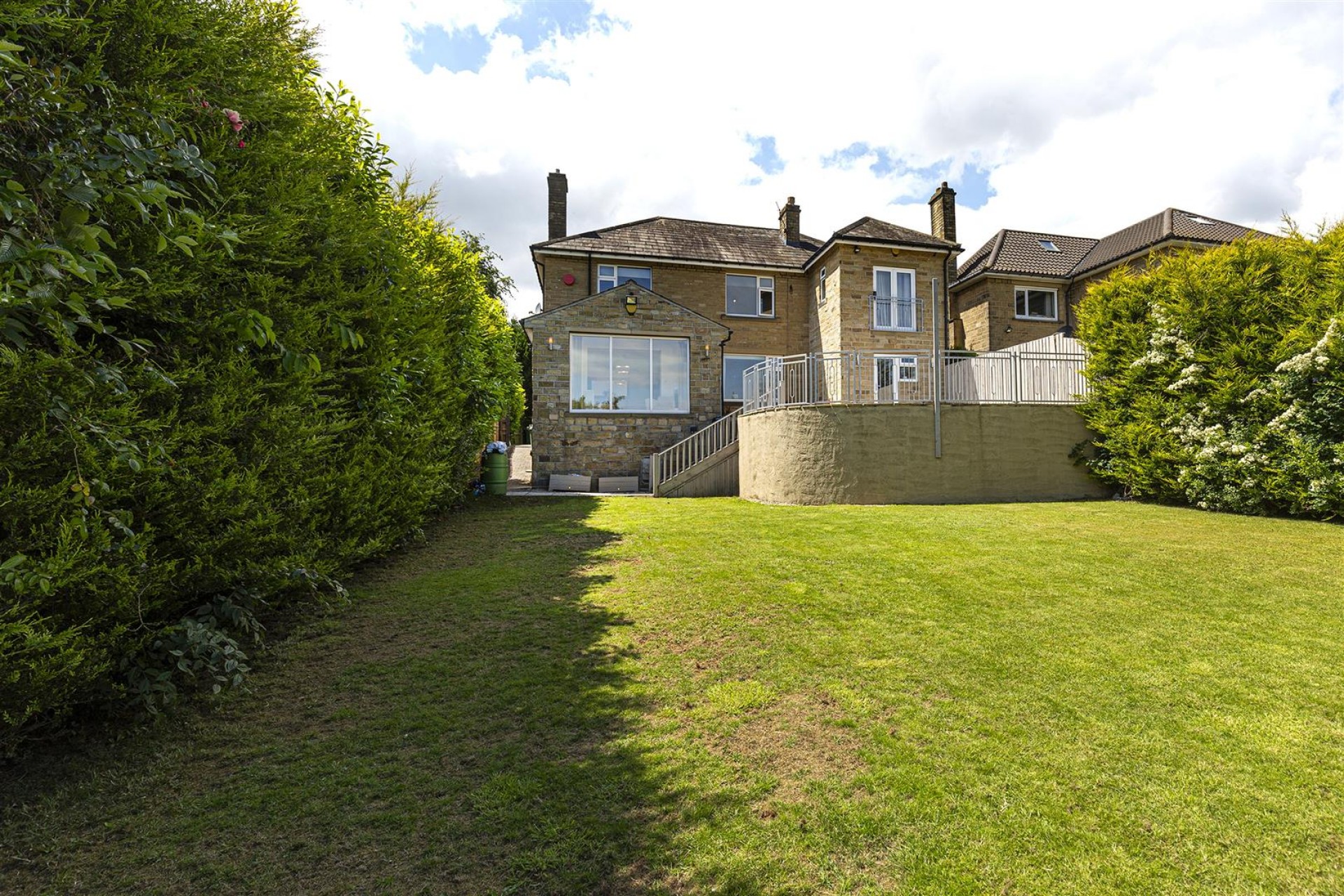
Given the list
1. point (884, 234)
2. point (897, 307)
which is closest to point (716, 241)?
point (884, 234)

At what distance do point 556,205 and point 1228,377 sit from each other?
62.3ft

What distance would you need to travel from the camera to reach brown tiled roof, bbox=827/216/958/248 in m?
19.0

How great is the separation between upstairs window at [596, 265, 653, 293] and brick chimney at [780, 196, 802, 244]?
6.24m

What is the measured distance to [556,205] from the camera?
834 inches

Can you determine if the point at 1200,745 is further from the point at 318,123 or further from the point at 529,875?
the point at 318,123

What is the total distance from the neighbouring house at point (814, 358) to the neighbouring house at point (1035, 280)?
0.08 m

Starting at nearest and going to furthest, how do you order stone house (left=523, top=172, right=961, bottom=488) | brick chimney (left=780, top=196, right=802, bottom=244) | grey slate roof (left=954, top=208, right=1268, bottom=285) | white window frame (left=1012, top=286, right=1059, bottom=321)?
1. stone house (left=523, top=172, right=961, bottom=488)
2. grey slate roof (left=954, top=208, right=1268, bottom=285)
3. white window frame (left=1012, top=286, right=1059, bottom=321)
4. brick chimney (left=780, top=196, right=802, bottom=244)

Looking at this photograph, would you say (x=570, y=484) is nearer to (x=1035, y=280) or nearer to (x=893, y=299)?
(x=893, y=299)

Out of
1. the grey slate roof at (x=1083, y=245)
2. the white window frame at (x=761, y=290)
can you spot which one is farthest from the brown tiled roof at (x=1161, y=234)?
the white window frame at (x=761, y=290)

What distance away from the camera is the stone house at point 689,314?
15.7m

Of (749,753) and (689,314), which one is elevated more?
(689,314)

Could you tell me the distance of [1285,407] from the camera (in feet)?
28.8

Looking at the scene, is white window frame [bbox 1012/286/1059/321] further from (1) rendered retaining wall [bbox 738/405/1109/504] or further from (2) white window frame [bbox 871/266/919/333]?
(1) rendered retaining wall [bbox 738/405/1109/504]

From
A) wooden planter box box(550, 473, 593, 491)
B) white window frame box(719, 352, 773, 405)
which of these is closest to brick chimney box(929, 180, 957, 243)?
white window frame box(719, 352, 773, 405)
